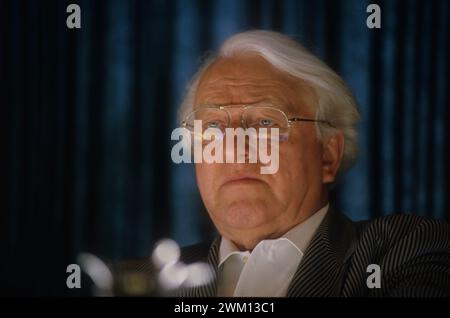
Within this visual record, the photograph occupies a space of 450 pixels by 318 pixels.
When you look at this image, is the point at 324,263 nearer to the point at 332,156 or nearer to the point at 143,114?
the point at 332,156

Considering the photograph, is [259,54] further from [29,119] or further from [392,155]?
[29,119]

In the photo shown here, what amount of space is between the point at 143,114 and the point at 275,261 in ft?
2.79

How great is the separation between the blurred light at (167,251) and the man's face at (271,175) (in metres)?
0.27

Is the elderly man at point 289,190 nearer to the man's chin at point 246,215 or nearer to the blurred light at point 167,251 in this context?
the man's chin at point 246,215

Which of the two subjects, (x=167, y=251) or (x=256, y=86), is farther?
(x=167, y=251)

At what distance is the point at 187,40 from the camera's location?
349 centimetres

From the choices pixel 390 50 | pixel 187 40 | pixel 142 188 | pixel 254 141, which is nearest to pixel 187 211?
pixel 142 188

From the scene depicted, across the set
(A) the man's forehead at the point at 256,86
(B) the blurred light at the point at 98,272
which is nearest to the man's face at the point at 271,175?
(A) the man's forehead at the point at 256,86

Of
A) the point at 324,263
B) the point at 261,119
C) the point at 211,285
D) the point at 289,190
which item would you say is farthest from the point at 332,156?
the point at 211,285

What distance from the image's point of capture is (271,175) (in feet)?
11.1

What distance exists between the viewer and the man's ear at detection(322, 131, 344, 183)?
3398mm

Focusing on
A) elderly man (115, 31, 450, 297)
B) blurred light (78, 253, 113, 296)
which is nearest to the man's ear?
elderly man (115, 31, 450, 297)

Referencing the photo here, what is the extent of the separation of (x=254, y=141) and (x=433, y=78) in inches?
32.4

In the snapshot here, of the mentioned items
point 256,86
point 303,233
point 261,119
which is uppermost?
point 256,86
